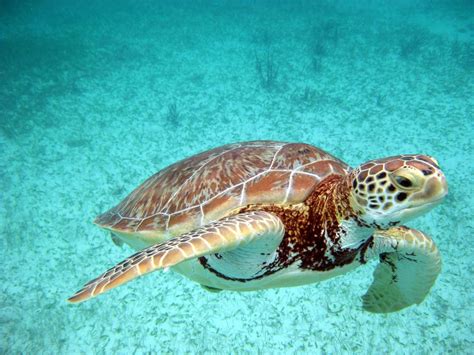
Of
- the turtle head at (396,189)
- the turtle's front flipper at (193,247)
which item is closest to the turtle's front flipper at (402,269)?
the turtle head at (396,189)

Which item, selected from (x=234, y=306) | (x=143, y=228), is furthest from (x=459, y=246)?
(x=143, y=228)

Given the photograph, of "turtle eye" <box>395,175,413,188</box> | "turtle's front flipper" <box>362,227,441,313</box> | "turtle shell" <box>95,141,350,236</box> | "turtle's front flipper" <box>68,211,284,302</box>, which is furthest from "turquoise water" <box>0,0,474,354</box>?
"turtle eye" <box>395,175,413,188</box>

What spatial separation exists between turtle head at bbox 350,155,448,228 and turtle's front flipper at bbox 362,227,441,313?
518 mm

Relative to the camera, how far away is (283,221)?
179 cm

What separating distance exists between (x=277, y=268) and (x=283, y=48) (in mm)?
8350

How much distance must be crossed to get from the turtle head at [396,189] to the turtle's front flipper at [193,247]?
17.5 inches

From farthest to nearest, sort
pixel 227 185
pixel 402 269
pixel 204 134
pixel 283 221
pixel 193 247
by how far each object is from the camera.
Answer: pixel 204 134 < pixel 402 269 < pixel 227 185 < pixel 283 221 < pixel 193 247

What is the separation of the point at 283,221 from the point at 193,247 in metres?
0.66

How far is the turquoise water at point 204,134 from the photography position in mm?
2900

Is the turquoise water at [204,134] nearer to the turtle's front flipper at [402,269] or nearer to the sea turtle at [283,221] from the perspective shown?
the turtle's front flipper at [402,269]

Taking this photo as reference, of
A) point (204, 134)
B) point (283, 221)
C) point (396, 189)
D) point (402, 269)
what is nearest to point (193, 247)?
point (283, 221)

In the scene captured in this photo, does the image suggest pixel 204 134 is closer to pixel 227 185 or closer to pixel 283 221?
pixel 227 185

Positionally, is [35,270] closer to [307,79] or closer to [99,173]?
[99,173]

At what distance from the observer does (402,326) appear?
112 inches
